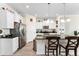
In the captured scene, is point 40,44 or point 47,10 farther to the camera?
point 47,10

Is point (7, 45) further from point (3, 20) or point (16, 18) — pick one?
point (16, 18)

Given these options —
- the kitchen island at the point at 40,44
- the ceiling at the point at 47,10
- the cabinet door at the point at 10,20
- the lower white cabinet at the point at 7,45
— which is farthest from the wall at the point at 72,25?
the cabinet door at the point at 10,20

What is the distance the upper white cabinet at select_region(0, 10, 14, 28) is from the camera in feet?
16.4

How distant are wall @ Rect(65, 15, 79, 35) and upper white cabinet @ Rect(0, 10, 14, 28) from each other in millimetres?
2211

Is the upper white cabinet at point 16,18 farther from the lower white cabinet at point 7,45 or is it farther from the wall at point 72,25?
the wall at point 72,25

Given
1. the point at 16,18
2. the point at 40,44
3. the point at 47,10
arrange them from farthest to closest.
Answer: the point at 16,18
the point at 47,10
the point at 40,44

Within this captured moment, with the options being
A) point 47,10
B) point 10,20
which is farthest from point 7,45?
point 47,10

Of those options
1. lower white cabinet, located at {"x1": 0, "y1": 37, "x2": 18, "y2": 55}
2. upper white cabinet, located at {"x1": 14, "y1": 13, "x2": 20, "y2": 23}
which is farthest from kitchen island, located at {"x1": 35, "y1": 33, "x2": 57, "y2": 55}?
upper white cabinet, located at {"x1": 14, "y1": 13, "x2": 20, "y2": 23}

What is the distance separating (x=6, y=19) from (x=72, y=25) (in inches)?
99.9

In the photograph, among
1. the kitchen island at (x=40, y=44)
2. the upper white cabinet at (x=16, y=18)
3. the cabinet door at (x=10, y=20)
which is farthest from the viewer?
the upper white cabinet at (x=16, y=18)

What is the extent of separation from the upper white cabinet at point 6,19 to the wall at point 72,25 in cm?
221

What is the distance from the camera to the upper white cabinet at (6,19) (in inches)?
197

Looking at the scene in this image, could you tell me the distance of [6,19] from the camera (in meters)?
5.21

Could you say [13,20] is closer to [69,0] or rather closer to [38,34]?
[38,34]
